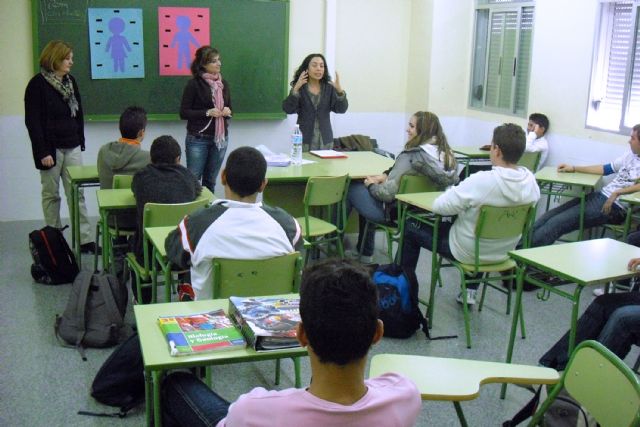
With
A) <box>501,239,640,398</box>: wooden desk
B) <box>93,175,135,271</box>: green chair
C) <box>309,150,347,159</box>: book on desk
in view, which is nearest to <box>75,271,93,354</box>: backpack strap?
<box>93,175,135,271</box>: green chair

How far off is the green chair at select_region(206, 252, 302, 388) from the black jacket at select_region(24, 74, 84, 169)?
2735mm

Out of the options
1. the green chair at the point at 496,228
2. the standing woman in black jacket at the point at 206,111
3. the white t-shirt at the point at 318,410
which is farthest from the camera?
the standing woman in black jacket at the point at 206,111

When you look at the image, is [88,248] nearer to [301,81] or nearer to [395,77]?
[301,81]

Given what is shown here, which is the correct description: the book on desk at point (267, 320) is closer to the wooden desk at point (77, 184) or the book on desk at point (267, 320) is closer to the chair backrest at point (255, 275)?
the chair backrest at point (255, 275)

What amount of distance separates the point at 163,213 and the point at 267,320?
1.66 metres

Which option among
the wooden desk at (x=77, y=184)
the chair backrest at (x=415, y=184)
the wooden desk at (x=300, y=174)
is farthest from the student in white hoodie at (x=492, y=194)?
the wooden desk at (x=77, y=184)

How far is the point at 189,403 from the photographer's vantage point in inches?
84.0

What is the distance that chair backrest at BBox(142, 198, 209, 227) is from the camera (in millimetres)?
3592

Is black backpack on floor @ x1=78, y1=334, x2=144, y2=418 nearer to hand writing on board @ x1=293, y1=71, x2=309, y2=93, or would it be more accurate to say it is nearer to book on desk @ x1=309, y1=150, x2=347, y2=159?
book on desk @ x1=309, y1=150, x2=347, y2=159

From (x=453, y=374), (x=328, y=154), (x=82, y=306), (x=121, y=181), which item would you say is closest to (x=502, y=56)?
(x=328, y=154)

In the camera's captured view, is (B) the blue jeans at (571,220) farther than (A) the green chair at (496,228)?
Yes

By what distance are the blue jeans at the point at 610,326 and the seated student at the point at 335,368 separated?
5.56 ft

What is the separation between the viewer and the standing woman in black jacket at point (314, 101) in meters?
5.70

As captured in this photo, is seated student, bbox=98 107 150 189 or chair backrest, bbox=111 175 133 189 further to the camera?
seated student, bbox=98 107 150 189
